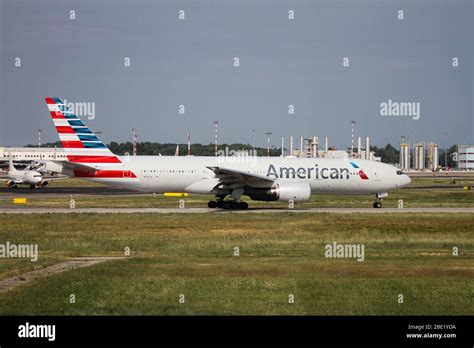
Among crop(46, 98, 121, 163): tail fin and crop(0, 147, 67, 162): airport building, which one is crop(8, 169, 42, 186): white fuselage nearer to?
crop(46, 98, 121, 163): tail fin

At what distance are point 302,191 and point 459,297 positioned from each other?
26056mm

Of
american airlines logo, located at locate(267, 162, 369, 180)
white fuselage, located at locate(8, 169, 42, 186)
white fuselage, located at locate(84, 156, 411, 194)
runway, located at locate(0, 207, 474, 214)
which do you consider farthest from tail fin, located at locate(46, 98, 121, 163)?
white fuselage, located at locate(8, 169, 42, 186)

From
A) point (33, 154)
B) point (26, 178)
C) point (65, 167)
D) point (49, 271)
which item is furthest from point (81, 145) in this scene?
point (33, 154)

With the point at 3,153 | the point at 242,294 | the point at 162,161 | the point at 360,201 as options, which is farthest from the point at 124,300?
the point at 3,153

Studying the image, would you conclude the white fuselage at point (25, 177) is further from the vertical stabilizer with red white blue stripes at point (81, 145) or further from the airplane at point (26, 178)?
the vertical stabilizer with red white blue stripes at point (81, 145)

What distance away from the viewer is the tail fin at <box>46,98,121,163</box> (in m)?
47.7

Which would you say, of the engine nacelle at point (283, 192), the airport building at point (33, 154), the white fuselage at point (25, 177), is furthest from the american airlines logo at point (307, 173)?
the airport building at point (33, 154)

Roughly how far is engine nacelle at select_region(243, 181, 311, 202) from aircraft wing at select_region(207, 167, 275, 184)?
22.5 inches

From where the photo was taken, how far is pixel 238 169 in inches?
1880

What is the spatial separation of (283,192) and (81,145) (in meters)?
14.5

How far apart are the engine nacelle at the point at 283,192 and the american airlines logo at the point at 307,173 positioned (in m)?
2.64

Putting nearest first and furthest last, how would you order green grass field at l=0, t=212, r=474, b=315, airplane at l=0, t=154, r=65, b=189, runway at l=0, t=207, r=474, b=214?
green grass field at l=0, t=212, r=474, b=315 < runway at l=0, t=207, r=474, b=214 < airplane at l=0, t=154, r=65, b=189

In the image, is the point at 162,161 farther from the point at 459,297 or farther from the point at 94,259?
the point at 459,297
